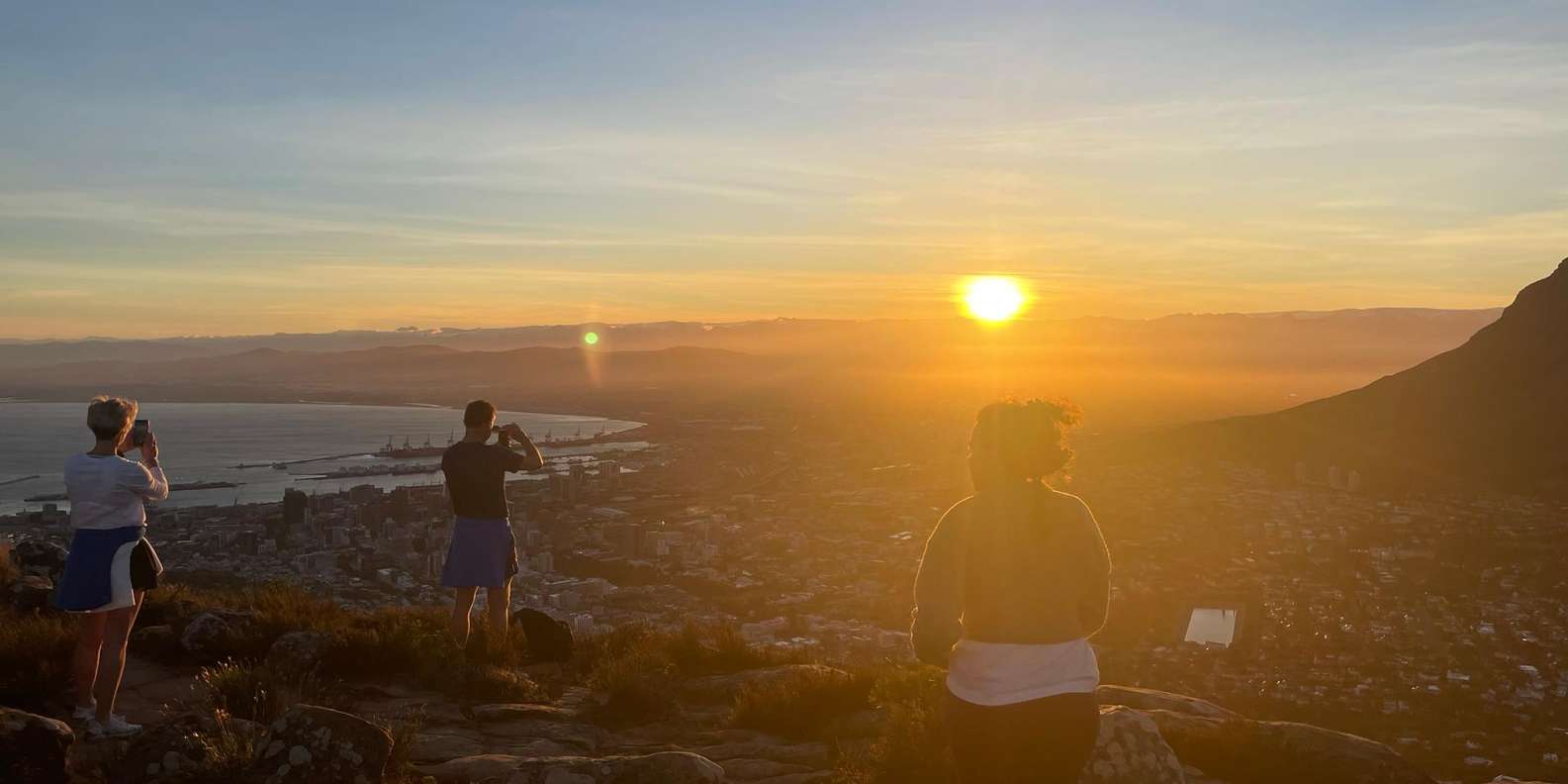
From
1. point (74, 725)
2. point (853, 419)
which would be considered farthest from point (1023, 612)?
point (853, 419)

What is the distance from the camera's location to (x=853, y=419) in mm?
137625

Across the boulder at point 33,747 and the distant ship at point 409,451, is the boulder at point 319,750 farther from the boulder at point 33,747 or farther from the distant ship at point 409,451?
the distant ship at point 409,451

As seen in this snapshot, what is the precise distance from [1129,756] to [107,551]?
19.3 ft

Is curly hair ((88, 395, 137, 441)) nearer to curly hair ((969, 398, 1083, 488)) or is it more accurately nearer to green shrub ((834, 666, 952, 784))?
green shrub ((834, 666, 952, 784))

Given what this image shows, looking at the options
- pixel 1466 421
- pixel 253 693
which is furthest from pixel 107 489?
pixel 1466 421

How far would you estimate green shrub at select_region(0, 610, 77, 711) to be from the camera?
23.0ft

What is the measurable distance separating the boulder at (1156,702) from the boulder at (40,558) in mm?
11515

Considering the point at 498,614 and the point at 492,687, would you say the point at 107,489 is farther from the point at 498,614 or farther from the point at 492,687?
the point at 498,614

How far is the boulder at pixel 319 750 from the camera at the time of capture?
4992 millimetres

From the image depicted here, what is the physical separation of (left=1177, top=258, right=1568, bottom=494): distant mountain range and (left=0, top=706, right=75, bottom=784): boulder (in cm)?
7077

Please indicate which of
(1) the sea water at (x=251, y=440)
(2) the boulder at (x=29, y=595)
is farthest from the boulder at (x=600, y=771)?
(1) the sea water at (x=251, y=440)

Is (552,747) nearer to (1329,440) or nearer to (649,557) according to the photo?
(649,557)

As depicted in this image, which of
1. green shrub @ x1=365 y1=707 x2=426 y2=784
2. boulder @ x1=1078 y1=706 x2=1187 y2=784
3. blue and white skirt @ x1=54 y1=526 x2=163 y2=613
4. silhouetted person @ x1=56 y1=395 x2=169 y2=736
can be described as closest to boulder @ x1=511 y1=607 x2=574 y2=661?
green shrub @ x1=365 y1=707 x2=426 y2=784

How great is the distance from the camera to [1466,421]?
68125 millimetres
